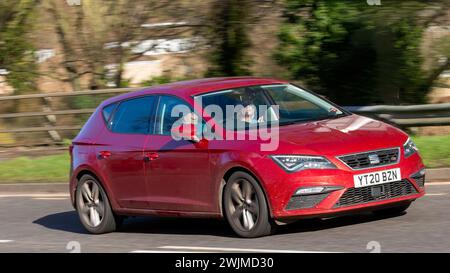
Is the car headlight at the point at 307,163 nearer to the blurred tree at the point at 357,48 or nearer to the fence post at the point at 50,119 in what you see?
the blurred tree at the point at 357,48

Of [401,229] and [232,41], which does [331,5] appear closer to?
[232,41]

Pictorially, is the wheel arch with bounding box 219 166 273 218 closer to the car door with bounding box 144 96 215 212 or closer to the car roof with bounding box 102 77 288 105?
the car door with bounding box 144 96 215 212

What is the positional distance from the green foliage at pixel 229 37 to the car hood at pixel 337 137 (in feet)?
33.0

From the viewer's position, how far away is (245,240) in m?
9.58

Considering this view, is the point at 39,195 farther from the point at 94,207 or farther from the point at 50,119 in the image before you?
the point at 50,119

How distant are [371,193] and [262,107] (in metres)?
1.60

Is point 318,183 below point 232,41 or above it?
above

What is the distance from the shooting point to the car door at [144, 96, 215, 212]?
989 cm

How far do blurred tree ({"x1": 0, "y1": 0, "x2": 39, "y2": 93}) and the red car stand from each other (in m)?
12.4

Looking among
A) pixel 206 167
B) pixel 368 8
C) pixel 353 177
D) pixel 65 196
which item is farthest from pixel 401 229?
pixel 368 8

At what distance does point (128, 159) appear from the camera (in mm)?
10820

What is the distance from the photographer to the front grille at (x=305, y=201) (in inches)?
363

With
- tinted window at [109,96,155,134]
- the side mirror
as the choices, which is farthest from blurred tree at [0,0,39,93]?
the side mirror

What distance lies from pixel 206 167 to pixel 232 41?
420 inches
